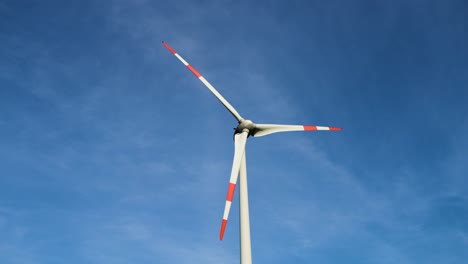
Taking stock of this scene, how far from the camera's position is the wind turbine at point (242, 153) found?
23.5 m

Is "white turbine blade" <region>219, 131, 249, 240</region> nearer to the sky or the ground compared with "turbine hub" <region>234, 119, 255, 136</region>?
nearer to the ground

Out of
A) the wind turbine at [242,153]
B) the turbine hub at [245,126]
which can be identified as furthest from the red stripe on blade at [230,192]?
the turbine hub at [245,126]

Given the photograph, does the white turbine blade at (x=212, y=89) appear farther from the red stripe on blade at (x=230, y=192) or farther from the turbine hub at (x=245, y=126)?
the red stripe on blade at (x=230, y=192)

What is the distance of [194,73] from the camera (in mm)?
33688

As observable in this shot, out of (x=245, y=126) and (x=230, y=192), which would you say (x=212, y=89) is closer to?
(x=245, y=126)

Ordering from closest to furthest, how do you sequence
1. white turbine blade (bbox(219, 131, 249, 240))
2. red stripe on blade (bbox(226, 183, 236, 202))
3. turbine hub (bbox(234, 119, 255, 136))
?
white turbine blade (bbox(219, 131, 249, 240)) → red stripe on blade (bbox(226, 183, 236, 202)) → turbine hub (bbox(234, 119, 255, 136))

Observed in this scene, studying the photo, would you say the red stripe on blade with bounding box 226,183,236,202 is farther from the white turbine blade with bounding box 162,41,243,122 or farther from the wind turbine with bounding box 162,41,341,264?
the white turbine blade with bounding box 162,41,243,122

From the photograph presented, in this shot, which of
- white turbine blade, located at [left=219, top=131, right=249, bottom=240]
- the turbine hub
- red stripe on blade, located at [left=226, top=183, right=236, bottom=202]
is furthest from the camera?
the turbine hub

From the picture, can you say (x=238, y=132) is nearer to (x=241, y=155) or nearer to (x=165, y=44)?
(x=241, y=155)

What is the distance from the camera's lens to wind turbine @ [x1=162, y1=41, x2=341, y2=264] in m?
23.5

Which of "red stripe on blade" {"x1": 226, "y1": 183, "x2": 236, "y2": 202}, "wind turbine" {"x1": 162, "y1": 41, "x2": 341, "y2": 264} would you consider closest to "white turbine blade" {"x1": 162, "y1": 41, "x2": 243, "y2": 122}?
"wind turbine" {"x1": 162, "y1": 41, "x2": 341, "y2": 264}

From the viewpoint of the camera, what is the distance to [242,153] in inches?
1085

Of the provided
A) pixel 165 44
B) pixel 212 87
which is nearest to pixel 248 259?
pixel 212 87

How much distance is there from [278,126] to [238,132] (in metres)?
3.39
